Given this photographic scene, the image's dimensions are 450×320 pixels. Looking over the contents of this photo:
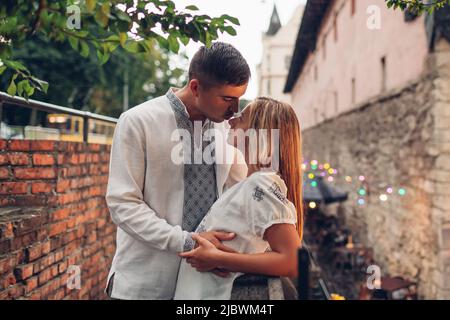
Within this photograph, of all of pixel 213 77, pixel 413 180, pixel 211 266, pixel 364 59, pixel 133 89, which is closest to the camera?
pixel 211 266

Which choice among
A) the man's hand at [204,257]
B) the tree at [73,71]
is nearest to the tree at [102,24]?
the man's hand at [204,257]

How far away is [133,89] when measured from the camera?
31688mm

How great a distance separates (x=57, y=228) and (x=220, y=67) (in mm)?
2063

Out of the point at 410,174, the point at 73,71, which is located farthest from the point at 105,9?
the point at 73,71

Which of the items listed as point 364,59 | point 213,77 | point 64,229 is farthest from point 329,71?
→ point 213,77

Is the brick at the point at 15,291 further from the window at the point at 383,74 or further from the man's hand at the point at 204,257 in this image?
the window at the point at 383,74

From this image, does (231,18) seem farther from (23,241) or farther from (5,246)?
(23,241)

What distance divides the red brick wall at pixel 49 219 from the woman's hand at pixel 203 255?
132 centimetres

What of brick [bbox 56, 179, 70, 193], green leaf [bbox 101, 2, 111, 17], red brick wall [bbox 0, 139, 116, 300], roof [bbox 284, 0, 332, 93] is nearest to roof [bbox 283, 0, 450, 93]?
roof [bbox 284, 0, 332, 93]

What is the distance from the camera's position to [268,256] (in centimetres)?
169
